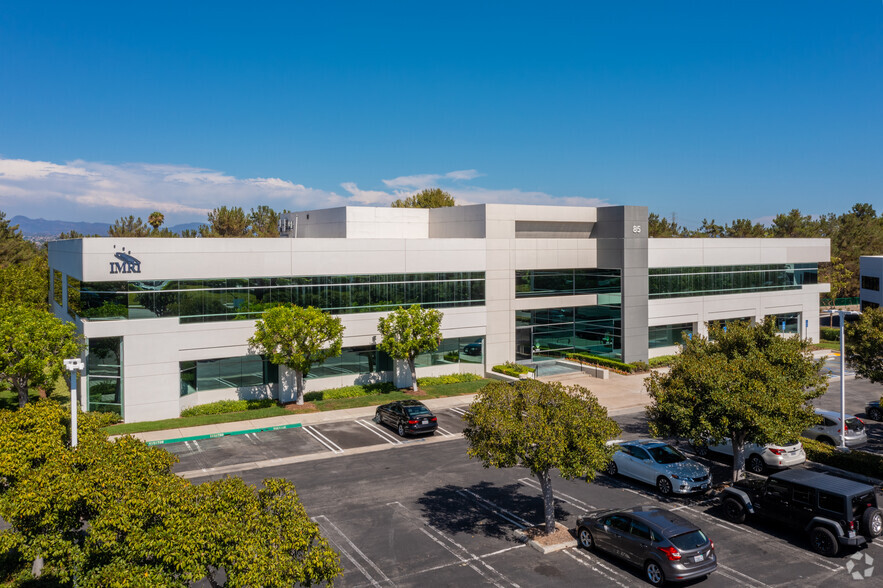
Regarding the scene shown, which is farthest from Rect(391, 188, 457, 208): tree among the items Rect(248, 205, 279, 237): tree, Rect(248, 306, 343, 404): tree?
Rect(248, 306, 343, 404): tree

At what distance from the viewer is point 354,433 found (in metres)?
32.0

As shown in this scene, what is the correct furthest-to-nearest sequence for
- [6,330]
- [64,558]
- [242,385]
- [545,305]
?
1. [545,305]
2. [242,385]
3. [6,330]
4. [64,558]

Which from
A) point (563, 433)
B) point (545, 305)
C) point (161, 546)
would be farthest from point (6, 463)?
point (545, 305)

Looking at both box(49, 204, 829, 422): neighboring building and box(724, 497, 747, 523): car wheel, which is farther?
box(49, 204, 829, 422): neighboring building

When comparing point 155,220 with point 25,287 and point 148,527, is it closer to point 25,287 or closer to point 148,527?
point 25,287

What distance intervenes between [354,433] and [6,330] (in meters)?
16.5

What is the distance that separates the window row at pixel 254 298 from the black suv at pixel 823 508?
83.3ft

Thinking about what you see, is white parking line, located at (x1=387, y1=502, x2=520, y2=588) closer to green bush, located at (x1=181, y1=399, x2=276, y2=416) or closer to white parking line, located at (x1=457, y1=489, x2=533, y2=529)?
white parking line, located at (x1=457, y1=489, x2=533, y2=529)

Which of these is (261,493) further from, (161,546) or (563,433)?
(563,433)

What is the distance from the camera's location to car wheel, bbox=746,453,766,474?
25875 mm

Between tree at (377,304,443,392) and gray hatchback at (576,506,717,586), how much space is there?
21.7m

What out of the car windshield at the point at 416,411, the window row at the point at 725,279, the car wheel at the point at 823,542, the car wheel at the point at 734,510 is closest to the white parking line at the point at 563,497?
the car wheel at the point at 734,510

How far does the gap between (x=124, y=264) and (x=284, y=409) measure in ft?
35.9

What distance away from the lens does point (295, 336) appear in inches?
1375
